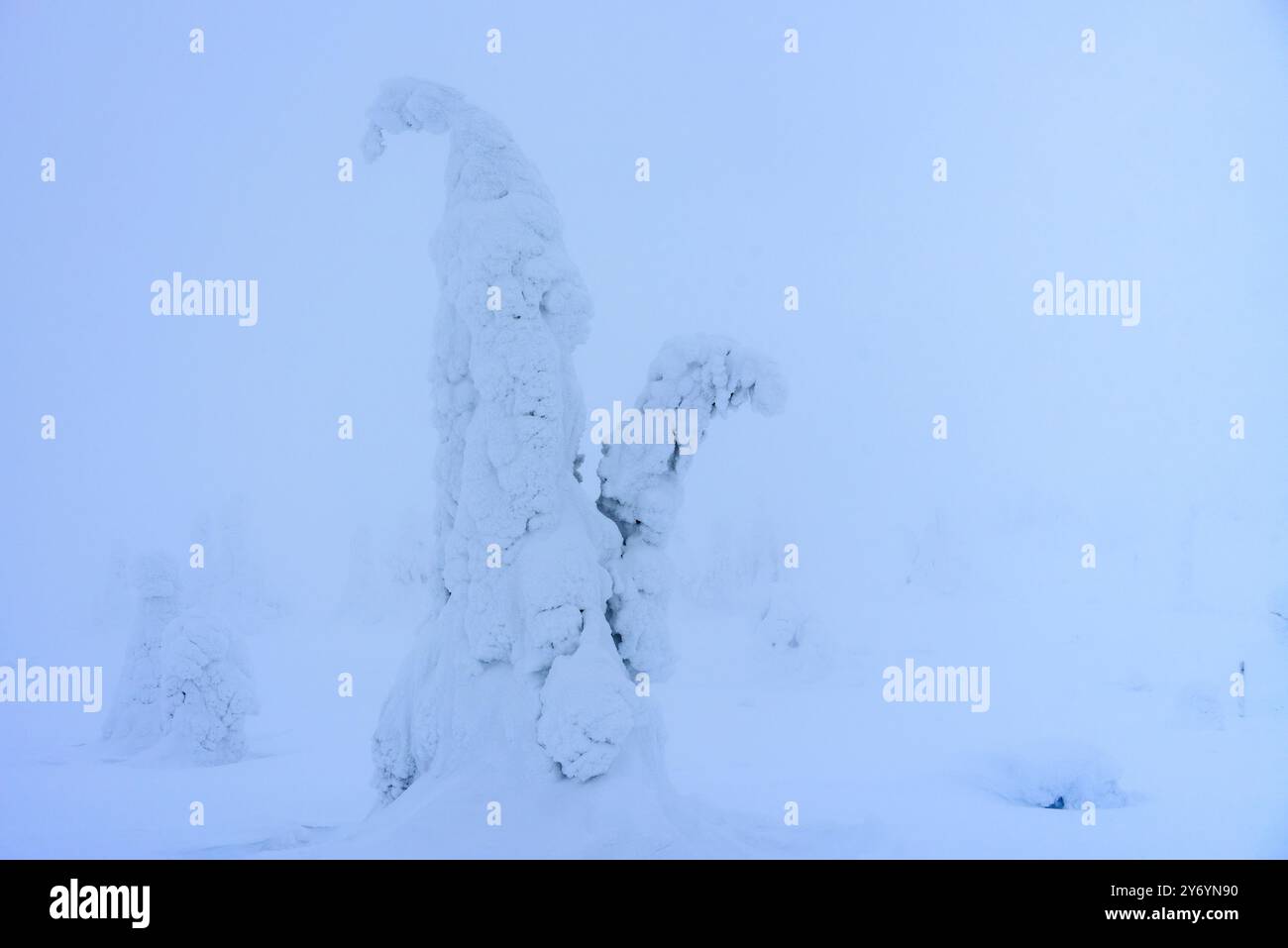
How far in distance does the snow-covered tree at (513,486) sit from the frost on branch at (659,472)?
1 cm

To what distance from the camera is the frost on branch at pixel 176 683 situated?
7832 mm

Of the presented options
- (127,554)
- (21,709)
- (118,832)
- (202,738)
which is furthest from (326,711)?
(127,554)

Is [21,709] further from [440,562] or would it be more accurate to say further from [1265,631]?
[1265,631]

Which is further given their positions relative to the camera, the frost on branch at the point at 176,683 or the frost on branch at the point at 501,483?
the frost on branch at the point at 176,683

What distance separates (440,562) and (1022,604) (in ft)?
28.2

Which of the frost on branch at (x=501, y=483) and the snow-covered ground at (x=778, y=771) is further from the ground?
the frost on branch at (x=501, y=483)

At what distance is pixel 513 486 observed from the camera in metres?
5.33

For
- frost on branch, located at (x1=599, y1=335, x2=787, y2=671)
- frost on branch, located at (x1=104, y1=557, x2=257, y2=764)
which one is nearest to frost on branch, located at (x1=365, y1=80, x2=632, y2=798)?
frost on branch, located at (x1=599, y1=335, x2=787, y2=671)

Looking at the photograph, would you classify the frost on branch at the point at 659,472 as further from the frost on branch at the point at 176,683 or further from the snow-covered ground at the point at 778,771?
the frost on branch at the point at 176,683

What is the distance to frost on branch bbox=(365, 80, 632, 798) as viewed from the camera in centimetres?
516

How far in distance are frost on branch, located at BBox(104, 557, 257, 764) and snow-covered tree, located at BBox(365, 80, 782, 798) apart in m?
2.79

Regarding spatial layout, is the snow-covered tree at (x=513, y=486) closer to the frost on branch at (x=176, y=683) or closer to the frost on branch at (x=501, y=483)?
the frost on branch at (x=501, y=483)

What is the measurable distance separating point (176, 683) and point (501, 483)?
4196mm

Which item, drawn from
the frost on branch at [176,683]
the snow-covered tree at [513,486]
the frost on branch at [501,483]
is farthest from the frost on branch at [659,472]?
the frost on branch at [176,683]
